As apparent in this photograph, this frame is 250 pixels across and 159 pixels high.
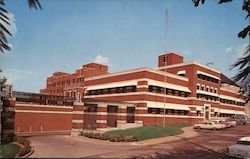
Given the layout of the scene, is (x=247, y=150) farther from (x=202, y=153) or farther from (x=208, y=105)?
(x=208, y=105)

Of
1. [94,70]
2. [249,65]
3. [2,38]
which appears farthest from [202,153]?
[94,70]

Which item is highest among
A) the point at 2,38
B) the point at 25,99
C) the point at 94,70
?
the point at 94,70

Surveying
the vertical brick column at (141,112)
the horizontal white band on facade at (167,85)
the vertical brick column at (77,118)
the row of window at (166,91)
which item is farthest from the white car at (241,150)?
the row of window at (166,91)

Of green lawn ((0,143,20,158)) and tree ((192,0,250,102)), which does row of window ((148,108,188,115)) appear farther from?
tree ((192,0,250,102))

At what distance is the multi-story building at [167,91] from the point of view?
1945 inches

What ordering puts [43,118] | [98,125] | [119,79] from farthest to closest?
[119,79] → [43,118] → [98,125]

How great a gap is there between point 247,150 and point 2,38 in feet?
57.7

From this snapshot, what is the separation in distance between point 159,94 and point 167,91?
3062 mm

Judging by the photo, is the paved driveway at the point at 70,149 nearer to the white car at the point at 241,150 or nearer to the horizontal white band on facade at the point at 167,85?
the white car at the point at 241,150

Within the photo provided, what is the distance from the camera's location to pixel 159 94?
169ft

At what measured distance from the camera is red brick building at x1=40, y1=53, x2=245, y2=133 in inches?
1781

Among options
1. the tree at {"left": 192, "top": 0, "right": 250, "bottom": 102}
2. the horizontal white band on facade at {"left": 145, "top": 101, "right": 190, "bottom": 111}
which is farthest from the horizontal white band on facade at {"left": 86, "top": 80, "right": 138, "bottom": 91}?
the tree at {"left": 192, "top": 0, "right": 250, "bottom": 102}

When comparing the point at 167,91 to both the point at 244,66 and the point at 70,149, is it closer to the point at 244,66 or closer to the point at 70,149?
the point at 70,149

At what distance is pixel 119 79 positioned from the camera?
179ft
